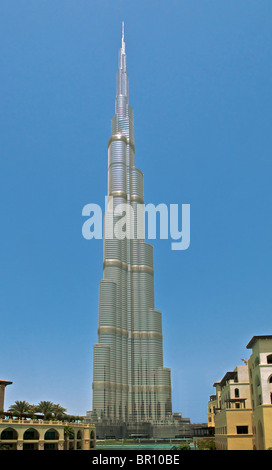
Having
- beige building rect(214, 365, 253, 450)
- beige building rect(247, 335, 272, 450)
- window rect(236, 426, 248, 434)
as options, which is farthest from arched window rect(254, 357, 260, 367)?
window rect(236, 426, 248, 434)

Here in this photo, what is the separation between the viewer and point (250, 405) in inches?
3730

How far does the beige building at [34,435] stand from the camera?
3809 inches

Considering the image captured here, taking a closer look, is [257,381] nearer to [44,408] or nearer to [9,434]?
[9,434]

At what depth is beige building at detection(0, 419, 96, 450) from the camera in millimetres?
96750

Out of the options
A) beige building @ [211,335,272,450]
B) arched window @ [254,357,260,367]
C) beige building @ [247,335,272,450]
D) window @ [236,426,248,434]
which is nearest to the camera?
beige building @ [247,335,272,450]

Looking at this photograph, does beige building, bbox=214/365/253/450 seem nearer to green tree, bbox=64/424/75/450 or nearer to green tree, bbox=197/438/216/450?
green tree, bbox=197/438/216/450

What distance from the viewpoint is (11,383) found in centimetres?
12488

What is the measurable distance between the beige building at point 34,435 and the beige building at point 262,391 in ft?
151

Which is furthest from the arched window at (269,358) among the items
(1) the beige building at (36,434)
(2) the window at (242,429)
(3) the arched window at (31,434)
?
(3) the arched window at (31,434)

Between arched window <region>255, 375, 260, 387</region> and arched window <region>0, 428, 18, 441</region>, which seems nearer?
arched window <region>255, 375, 260, 387</region>

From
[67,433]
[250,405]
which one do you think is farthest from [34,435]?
[250,405]

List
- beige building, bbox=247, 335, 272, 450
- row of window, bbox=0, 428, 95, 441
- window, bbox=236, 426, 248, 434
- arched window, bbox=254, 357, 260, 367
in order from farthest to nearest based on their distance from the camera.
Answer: row of window, bbox=0, 428, 95, 441
window, bbox=236, 426, 248, 434
arched window, bbox=254, 357, 260, 367
beige building, bbox=247, 335, 272, 450

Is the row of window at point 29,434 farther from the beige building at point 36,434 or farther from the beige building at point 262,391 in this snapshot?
the beige building at point 262,391
